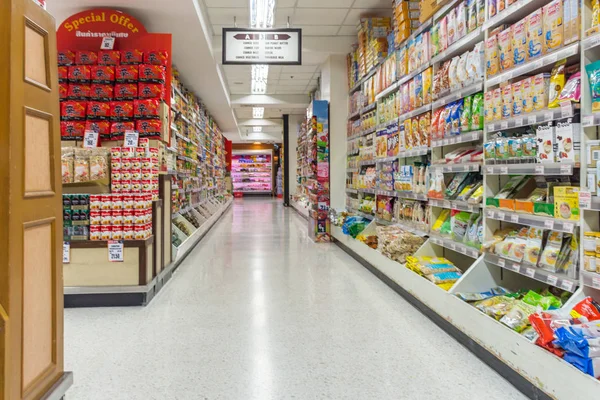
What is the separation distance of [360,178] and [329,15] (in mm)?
2485

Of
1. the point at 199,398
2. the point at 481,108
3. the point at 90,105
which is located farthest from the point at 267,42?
the point at 199,398

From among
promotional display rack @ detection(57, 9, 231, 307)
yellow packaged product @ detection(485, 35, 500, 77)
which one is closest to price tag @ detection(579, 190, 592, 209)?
yellow packaged product @ detection(485, 35, 500, 77)

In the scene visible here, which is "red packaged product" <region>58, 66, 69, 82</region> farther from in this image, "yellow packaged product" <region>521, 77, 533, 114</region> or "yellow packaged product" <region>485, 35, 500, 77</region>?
"yellow packaged product" <region>521, 77, 533, 114</region>

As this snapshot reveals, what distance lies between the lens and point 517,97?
290cm

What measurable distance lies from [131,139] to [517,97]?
11.0ft

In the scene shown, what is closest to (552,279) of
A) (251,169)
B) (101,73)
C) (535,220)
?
(535,220)

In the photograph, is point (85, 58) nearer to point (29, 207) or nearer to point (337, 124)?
point (29, 207)

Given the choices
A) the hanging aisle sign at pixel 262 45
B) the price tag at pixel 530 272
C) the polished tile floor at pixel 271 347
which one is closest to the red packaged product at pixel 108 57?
the hanging aisle sign at pixel 262 45

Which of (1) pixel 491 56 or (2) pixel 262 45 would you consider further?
(2) pixel 262 45

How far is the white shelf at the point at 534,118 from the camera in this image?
7.93 ft

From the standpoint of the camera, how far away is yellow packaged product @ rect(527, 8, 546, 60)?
8.85 feet

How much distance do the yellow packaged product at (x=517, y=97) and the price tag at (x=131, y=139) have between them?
3294 mm

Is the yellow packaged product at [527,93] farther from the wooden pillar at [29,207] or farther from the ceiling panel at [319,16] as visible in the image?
the ceiling panel at [319,16]

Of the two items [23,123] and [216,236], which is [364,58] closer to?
[216,236]
